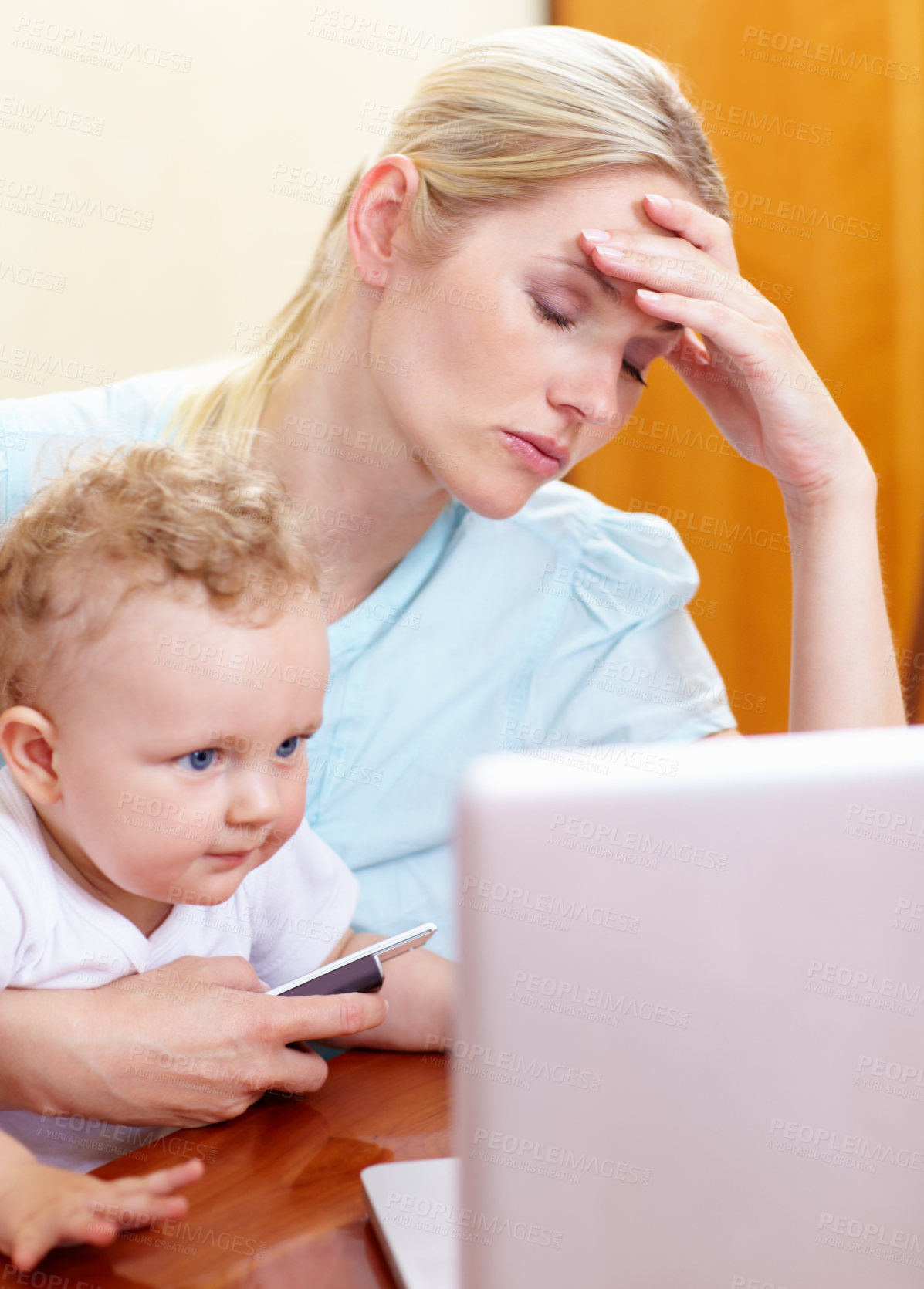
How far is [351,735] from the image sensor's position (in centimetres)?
112

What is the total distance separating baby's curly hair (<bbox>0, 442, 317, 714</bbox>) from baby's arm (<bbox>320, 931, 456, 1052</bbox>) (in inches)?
11.5

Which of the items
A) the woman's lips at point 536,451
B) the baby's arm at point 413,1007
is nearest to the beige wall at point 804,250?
the woman's lips at point 536,451

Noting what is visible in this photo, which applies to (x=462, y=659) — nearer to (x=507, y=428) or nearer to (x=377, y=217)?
(x=507, y=428)

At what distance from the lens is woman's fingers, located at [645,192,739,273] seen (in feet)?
3.19

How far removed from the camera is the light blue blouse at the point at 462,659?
43.7 inches

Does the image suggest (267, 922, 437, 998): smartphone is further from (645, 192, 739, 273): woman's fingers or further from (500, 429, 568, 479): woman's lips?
(645, 192, 739, 273): woman's fingers

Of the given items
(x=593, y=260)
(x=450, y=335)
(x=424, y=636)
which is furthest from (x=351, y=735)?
(x=593, y=260)

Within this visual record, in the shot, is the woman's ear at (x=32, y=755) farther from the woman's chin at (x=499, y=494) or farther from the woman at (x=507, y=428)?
the woman's chin at (x=499, y=494)

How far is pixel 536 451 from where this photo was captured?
40.1 inches

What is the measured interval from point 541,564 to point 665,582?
0.43 feet

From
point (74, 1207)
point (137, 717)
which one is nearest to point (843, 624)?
point (137, 717)

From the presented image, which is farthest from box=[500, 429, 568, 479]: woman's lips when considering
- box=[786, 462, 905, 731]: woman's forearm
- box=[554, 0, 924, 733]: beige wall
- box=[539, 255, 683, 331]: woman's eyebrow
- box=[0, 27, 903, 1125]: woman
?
box=[554, 0, 924, 733]: beige wall

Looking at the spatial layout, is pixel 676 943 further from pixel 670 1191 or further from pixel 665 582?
pixel 665 582

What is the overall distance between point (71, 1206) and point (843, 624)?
774 mm
